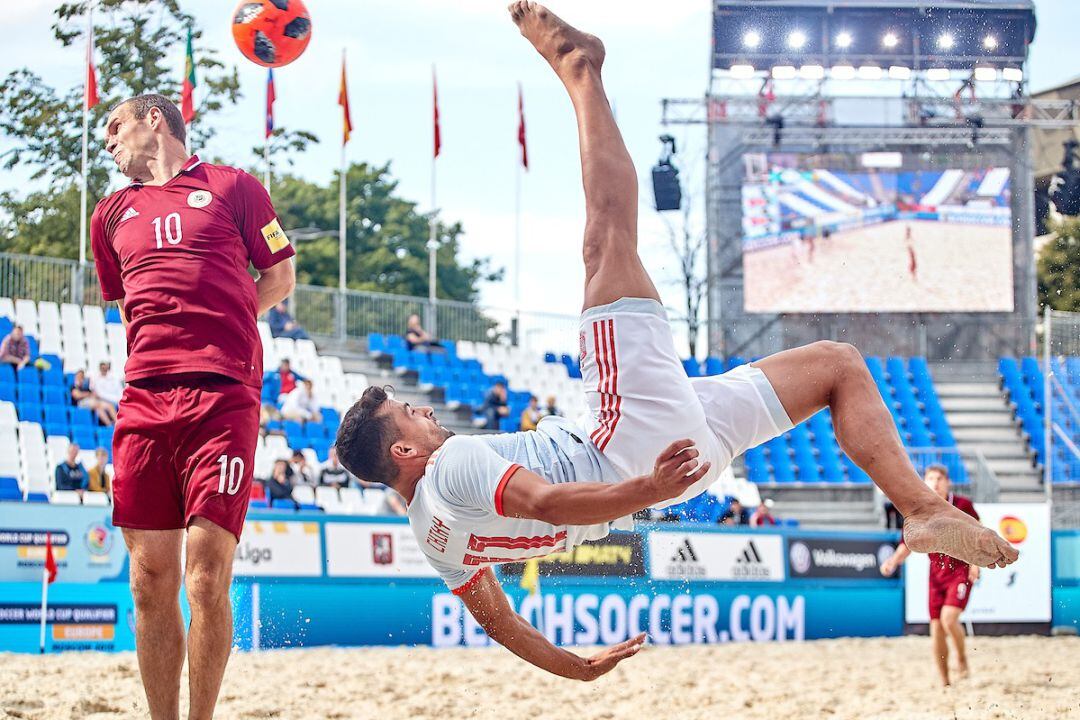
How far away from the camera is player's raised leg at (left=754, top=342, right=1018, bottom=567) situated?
3426mm

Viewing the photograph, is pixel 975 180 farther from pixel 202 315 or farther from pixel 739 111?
pixel 202 315

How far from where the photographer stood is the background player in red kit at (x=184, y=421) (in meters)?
3.49

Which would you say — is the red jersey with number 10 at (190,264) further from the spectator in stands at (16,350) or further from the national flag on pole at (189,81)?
the national flag on pole at (189,81)

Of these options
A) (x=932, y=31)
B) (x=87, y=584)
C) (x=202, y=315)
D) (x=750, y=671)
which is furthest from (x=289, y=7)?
(x=932, y=31)

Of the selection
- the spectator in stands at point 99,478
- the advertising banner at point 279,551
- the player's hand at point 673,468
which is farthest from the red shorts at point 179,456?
the spectator in stands at point 99,478

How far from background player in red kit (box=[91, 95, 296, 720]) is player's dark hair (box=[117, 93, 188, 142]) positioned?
0.24 metres

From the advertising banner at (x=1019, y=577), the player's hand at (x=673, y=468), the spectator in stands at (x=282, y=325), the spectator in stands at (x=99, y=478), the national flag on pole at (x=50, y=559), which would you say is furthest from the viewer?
the spectator in stands at (x=282, y=325)

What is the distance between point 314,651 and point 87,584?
1563mm

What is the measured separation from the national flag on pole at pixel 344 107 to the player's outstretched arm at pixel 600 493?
15.0m

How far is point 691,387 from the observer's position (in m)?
3.47

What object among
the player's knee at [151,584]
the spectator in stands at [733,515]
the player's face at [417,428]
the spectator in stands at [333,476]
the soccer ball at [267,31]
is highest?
the soccer ball at [267,31]

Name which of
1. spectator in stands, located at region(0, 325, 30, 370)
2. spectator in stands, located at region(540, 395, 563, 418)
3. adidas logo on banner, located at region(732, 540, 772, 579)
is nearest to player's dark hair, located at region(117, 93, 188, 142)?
adidas logo on banner, located at region(732, 540, 772, 579)

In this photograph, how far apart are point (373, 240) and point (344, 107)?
19050mm

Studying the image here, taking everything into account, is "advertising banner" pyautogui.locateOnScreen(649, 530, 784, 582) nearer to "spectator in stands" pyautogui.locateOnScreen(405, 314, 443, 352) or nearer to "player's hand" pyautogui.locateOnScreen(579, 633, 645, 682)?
"spectator in stands" pyautogui.locateOnScreen(405, 314, 443, 352)
